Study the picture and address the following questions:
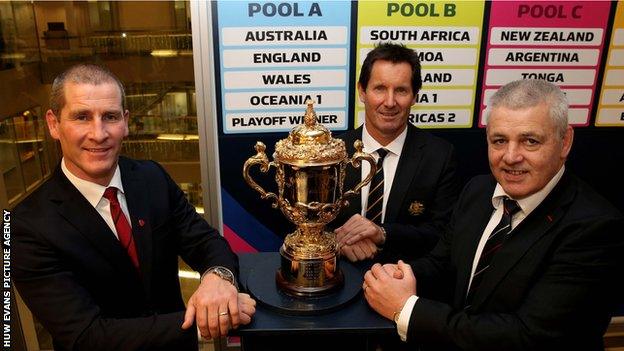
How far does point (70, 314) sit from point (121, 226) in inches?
14.2

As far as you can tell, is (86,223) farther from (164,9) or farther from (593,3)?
(593,3)

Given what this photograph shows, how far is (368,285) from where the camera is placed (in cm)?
158

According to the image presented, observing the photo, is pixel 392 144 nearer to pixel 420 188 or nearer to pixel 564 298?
pixel 420 188

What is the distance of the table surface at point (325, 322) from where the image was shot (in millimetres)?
1438

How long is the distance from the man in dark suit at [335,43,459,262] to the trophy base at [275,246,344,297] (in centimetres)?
57

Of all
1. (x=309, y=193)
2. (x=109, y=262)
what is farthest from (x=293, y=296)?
(x=109, y=262)

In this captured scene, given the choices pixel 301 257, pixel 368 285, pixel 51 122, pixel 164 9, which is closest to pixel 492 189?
pixel 368 285

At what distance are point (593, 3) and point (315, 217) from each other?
224 centimetres

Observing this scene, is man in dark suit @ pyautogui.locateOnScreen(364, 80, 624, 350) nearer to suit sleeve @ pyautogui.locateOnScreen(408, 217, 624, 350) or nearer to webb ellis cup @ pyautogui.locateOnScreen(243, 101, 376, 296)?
suit sleeve @ pyautogui.locateOnScreen(408, 217, 624, 350)

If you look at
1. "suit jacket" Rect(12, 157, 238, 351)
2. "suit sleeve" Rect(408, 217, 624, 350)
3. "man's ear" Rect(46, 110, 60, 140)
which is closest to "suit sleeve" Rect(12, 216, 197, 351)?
"suit jacket" Rect(12, 157, 238, 351)

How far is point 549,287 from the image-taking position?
1.41 metres

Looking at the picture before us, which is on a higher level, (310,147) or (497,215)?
(310,147)

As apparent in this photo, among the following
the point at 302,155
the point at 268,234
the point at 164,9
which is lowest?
the point at 268,234

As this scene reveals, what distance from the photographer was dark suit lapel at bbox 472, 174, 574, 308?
4.91 feet
